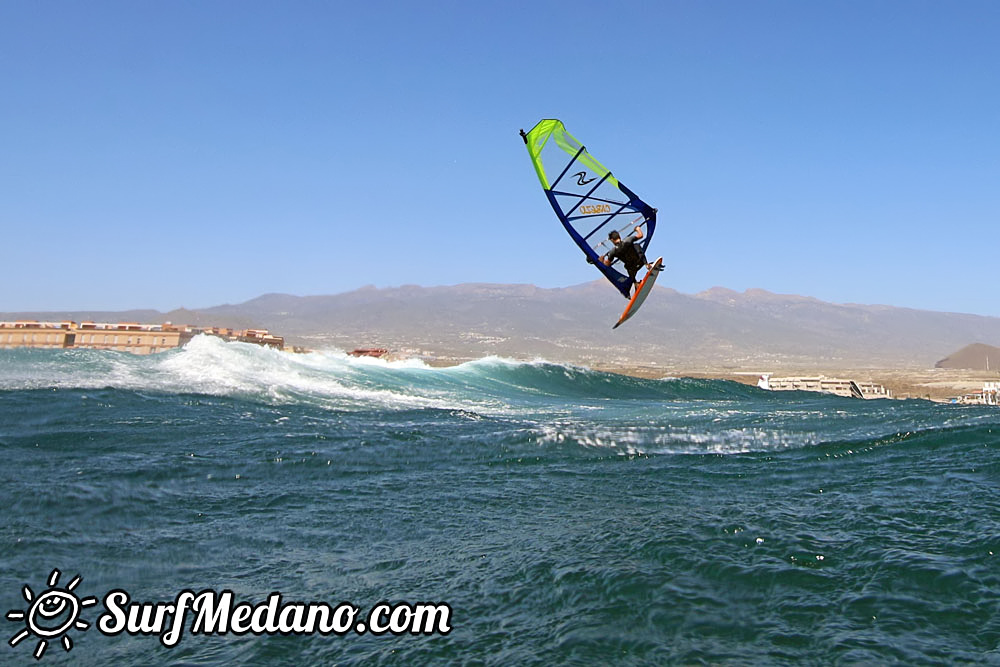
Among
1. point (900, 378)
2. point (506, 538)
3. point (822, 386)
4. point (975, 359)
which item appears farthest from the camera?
point (975, 359)

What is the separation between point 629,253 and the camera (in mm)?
12656

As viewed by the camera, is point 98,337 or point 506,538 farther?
point 98,337

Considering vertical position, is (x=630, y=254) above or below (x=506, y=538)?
above

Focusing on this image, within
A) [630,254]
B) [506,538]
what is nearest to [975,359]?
[630,254]

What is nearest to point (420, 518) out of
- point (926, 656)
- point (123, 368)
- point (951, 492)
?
point (926, 656)

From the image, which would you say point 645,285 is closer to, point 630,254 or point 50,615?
point 630,254

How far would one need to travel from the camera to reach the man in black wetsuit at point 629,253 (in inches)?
494

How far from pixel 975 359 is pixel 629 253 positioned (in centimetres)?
12994

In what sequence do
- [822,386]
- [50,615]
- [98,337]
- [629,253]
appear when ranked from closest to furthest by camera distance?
[50,615]
[629,253]
[822,386]
[98,337]

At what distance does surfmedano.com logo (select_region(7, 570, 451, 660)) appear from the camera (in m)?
4.09

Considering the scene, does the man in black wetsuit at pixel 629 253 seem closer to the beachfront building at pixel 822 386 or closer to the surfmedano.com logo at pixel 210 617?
the surfmedano.com logo at pixel 210 617

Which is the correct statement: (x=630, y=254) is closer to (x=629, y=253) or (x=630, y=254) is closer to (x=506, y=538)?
(x=629, y=253)

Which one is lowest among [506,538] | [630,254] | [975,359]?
[506,538]

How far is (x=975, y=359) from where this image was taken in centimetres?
11781
